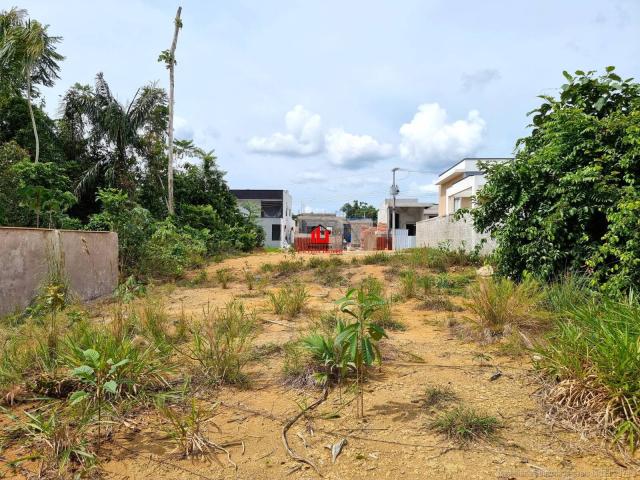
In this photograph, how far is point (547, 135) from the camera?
6.20 metres

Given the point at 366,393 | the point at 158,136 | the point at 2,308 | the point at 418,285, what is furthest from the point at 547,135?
the point at 158,136

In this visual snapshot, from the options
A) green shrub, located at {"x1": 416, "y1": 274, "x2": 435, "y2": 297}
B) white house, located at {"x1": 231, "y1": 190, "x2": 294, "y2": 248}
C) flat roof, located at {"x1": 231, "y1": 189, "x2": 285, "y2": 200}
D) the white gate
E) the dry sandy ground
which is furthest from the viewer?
flat roof, located at {"x1": 231, "y1": 189, "x2": 285, "y2": 200}

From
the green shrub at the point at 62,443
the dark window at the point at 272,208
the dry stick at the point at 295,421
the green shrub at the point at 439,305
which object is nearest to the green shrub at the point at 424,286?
the green shrub at the point at 439,305

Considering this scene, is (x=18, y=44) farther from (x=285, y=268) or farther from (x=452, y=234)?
(x=452, y=234)

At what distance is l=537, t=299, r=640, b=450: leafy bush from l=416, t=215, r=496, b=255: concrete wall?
18.9 feet

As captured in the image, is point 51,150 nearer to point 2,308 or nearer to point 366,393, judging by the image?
point 2,308

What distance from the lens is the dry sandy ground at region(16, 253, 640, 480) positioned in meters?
2.22

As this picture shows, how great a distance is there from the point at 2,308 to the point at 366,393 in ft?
17.5

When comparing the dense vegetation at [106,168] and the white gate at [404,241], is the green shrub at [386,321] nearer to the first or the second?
the dense vegetation at [106,168]

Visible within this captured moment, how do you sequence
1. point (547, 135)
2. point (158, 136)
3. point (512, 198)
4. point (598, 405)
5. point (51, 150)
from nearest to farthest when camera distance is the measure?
point (598, 405) → point (547, 135) → point (512, 198) → point (51, 150) → point (158, 136)

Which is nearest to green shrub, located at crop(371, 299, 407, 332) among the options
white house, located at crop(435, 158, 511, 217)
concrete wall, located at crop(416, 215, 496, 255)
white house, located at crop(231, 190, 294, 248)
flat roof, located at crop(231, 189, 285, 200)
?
concrete wall, located at crop(416, 215, 496, 255)

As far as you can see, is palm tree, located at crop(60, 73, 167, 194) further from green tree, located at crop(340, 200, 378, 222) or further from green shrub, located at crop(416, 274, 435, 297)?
green tree, located at crop(340, 200, 378, 222)

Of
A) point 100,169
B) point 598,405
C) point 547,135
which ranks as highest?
point 100,169

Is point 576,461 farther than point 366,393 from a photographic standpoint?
No
